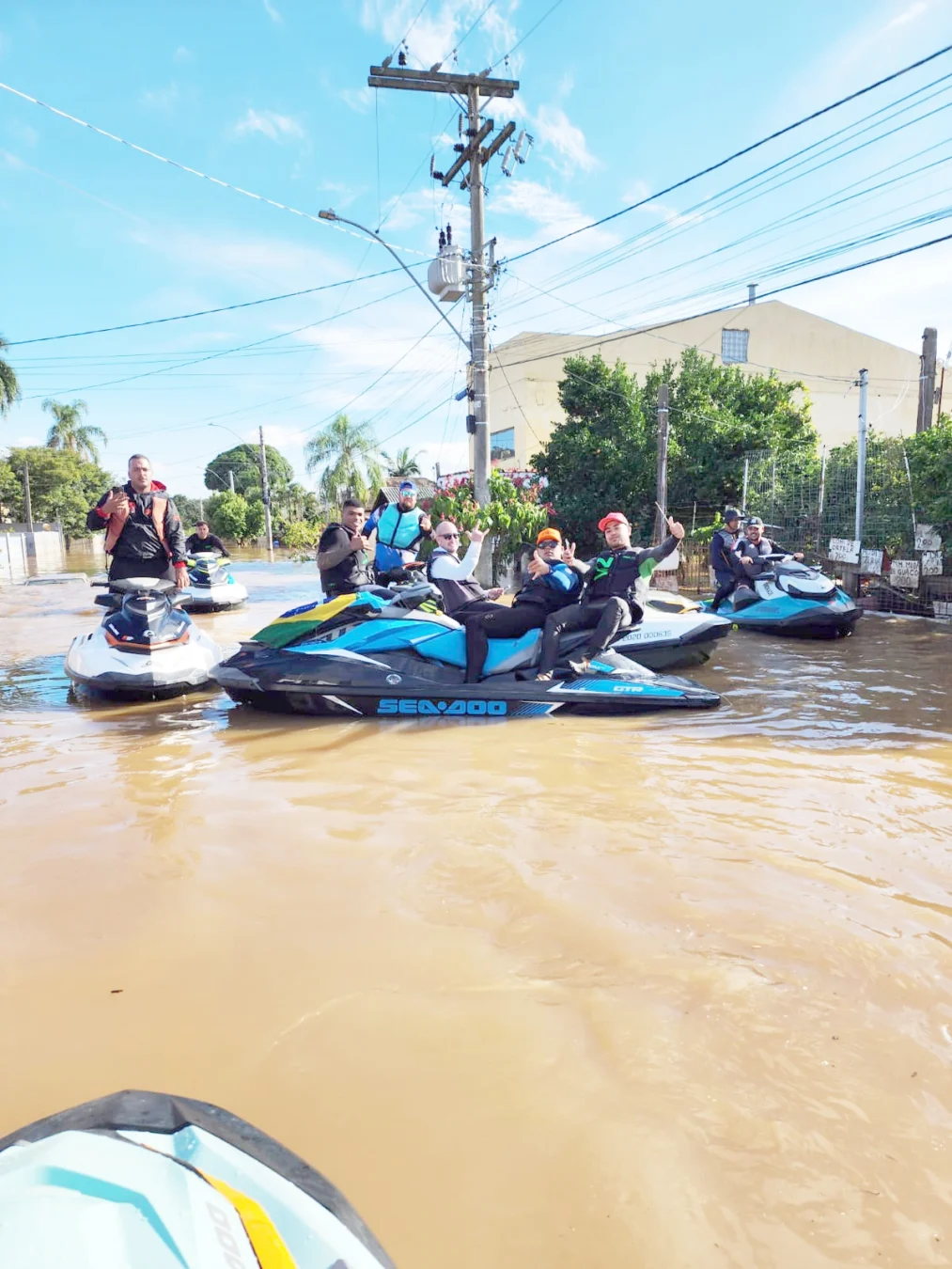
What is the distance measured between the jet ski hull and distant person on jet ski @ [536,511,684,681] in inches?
8.0

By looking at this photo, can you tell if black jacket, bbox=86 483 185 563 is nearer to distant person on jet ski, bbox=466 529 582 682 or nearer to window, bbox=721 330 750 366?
distant person on jet ski, bbox=466 529 582 682

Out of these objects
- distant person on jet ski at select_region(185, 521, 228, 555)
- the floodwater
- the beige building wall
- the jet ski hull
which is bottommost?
the floodwater

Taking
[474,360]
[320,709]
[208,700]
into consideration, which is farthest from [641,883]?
[474,360]

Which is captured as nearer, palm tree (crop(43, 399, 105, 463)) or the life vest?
the life vest

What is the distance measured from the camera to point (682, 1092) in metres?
1.90

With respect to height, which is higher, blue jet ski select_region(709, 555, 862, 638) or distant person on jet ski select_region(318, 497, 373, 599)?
distant person on jet ski select_region(318, 497, 373, 599)

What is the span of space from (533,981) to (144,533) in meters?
5.24

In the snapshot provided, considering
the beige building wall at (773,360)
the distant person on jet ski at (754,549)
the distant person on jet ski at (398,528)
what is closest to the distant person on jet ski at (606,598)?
the distant person on jet ski at (398,528)

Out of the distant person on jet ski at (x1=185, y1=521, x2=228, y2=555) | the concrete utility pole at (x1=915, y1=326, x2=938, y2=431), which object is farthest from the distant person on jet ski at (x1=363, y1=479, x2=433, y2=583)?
the concrete utility pole at (x1=915, y1=326, x2=938, y2=431)

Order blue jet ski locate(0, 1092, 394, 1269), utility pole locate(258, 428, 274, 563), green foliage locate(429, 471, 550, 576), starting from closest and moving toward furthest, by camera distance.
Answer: blue jet ski locate(0, 1092, 394, 1269)
green foliage locate(429, 471, 550, 576)
utility pole locate(258, 428, 274, 563)

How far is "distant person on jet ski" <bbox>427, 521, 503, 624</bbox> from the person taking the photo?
6.02 metres

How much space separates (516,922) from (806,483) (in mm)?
11650

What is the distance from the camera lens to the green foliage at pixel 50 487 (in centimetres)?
4119

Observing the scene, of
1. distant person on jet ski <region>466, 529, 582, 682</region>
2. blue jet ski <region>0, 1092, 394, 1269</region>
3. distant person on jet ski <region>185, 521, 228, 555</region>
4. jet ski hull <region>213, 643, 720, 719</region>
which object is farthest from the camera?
distant person on jet ski <region>185, 521, 228, 555</region>
